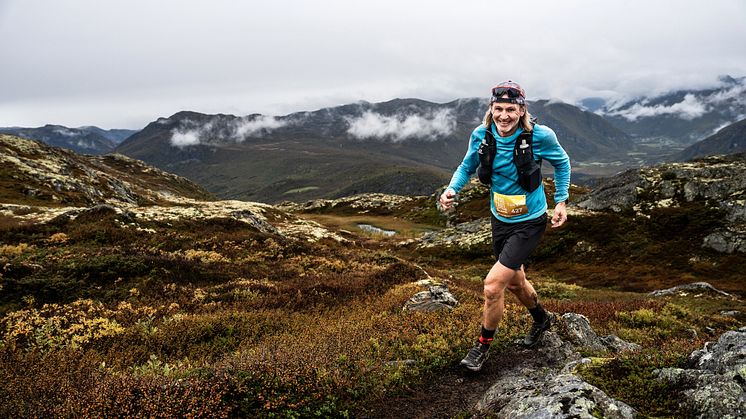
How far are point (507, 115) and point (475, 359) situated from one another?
4826 millimetres

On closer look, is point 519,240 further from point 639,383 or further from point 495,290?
point 639,383

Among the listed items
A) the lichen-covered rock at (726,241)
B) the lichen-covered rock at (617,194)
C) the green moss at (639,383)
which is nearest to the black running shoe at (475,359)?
the green moss at (639,383)

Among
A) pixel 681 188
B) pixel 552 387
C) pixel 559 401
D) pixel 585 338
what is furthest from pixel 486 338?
pixel 681 188

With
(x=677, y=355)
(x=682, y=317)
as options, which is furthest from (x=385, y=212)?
(x=677, y=355)

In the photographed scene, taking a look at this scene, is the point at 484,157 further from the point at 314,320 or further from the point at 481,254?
the point at 481,254

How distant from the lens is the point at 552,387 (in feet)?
19.3

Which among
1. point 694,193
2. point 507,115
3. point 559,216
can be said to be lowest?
point 694,193

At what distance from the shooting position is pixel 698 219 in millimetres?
40125

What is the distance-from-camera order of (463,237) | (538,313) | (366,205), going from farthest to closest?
(366,205), (463,237), (538,313)

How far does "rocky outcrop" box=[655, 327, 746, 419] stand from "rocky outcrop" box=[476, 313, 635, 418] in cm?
83

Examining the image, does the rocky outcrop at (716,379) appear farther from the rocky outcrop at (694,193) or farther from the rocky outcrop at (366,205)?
the rocky outcrop at (366,205)

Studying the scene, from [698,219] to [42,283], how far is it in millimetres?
51868

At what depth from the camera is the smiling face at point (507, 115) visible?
7029 millimetres

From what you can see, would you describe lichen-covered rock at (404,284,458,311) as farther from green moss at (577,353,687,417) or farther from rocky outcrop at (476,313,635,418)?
green moss at (577,353,687,417)
